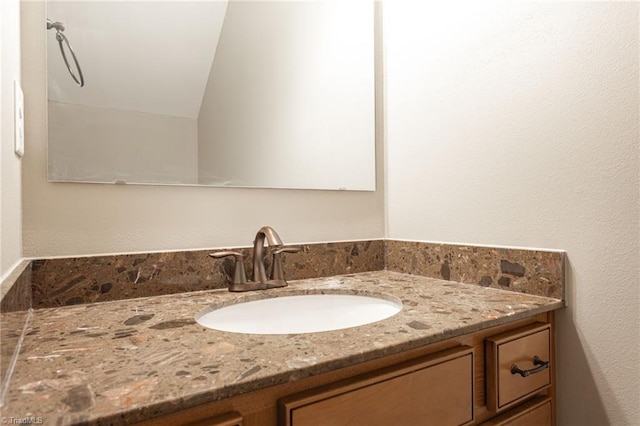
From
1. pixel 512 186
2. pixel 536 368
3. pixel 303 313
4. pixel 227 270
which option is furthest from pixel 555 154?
pixel 227 270

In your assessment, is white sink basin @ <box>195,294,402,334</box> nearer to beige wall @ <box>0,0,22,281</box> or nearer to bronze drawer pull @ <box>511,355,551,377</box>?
bronze drawer pull @ <box>511,355,551,377</box>

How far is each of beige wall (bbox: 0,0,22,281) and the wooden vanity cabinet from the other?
427 millimetres

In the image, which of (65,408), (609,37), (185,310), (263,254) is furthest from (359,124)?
(65,408)

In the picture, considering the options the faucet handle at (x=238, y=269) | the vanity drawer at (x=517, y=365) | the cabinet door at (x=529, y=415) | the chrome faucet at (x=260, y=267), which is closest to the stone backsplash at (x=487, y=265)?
the vanity drawer at (x=517, y=365)

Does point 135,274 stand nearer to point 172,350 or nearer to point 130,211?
point 130,211

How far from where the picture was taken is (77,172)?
0.91 m

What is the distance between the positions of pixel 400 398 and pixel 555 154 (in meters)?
0.67

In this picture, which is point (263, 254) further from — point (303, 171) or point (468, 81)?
point (468, 81)

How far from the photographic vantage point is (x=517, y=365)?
815 mm

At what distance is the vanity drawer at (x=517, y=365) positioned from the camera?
0.77 meters

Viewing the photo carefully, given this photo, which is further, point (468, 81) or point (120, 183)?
point (468, 81)

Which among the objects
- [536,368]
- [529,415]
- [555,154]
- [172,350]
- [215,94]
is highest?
[215,94]

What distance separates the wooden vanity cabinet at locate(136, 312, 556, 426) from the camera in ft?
1.72

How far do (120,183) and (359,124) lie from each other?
2.56 ft
